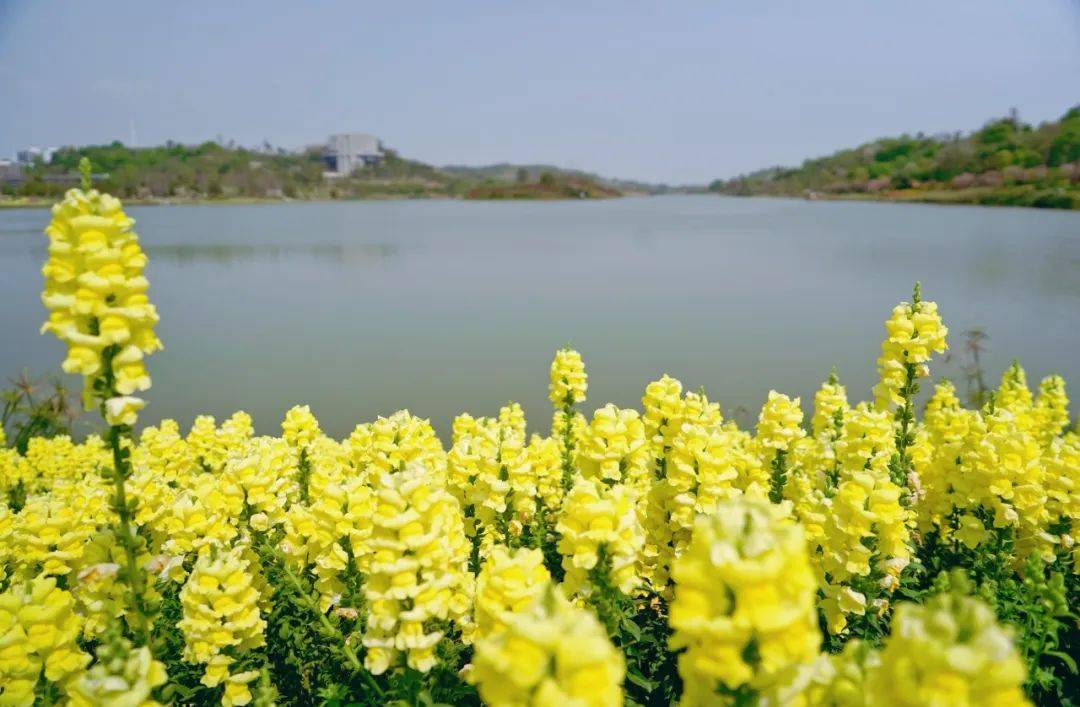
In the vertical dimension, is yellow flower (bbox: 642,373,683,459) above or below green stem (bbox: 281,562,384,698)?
above

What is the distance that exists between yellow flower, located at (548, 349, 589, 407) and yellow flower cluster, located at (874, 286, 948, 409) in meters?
1.99

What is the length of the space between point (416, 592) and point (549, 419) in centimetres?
841

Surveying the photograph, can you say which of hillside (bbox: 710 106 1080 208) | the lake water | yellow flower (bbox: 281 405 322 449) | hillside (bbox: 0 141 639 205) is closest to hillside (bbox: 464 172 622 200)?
hillside (bbox: 0 141 639 205)

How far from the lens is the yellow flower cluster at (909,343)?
441 cm

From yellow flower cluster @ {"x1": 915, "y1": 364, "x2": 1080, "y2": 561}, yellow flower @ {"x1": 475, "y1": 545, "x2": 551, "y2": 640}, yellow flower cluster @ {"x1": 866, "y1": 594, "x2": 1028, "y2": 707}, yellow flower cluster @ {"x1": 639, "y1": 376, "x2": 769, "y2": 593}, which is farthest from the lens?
yellow flower cluster @ {"x1": 915, "y1": 364, "x2": 1080, "y2": 561}

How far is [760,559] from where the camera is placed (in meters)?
1.55

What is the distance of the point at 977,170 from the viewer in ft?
182

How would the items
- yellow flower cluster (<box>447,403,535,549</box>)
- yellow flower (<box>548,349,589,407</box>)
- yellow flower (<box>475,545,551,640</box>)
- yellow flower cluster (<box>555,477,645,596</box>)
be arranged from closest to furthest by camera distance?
1. yellow flower (<box>475,545,551,640</box>)
2. yellow flower cluster (<box>555,477,645,596</box>)
3. yellow flower cluster (<box>447,403,535,549</box>)
4. yellow flower (<box>548,349,589,407</box>)

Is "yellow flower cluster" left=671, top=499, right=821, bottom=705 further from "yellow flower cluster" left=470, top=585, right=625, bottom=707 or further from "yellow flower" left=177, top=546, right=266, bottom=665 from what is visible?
"yellow flower" left=177, top=546, right=266, bottom=665

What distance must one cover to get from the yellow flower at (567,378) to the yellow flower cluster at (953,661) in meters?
3.30

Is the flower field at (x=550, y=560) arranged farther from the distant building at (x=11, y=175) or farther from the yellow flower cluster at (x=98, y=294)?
the distant building at (x=11, y=175)

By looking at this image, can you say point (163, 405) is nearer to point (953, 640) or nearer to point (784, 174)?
point (953, 640)

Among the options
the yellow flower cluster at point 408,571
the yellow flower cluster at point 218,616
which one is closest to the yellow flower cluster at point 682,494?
the yellow flower cluster at point 408,571

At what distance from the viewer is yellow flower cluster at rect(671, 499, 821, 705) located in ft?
5.01
